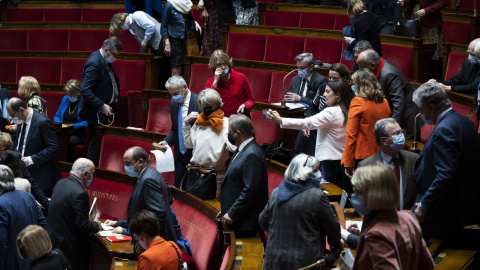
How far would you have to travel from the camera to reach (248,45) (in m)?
6.62

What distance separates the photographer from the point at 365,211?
2.32m

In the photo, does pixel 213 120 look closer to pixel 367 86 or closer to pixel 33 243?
pixel 367 86

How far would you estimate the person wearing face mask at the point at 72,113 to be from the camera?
19.5ft

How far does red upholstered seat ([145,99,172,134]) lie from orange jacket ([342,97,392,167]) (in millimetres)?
2214

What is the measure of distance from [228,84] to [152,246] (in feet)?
5.70

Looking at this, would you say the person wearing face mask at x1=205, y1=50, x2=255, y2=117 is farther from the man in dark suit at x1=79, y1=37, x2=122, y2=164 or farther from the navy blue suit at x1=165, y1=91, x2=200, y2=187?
the man in dark suit at x1=79, y1=37, x2=122, y2=164

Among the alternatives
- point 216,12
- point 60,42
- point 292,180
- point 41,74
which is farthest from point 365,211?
point 60,42

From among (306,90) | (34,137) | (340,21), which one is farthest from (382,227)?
(340,21)

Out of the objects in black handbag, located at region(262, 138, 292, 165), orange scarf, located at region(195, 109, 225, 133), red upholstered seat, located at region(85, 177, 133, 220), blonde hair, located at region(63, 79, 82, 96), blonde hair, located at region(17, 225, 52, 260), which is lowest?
red upholstered seat, located at region(85, 177, 133, 220)

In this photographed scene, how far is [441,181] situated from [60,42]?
5.28 m

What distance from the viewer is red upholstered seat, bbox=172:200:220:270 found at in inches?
156

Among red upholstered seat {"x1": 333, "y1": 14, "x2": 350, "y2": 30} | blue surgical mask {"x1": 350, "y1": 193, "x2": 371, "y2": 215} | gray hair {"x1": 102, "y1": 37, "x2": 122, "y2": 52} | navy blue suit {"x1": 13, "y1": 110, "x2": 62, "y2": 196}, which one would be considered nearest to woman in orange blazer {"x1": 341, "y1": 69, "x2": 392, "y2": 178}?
blue surgical mask {"x1": 350, "y1": 193, "x2": 371, "y2": 215}

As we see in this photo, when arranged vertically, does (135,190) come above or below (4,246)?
above

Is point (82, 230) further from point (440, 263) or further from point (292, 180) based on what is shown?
point (440, 263)
